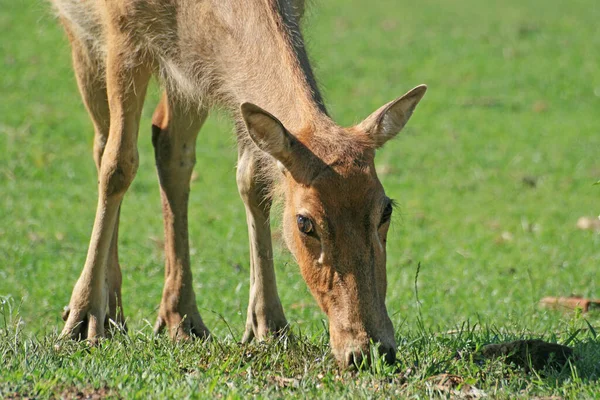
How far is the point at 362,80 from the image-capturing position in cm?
1656

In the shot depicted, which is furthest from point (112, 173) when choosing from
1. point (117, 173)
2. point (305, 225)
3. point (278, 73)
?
point (305, 225)

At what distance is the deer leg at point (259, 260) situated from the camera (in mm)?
6664

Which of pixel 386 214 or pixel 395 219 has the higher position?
pixel 386 214

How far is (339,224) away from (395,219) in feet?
11.8

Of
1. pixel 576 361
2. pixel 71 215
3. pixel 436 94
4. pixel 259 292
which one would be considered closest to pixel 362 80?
pixel 436 94

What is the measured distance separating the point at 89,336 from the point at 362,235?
2.37 metres

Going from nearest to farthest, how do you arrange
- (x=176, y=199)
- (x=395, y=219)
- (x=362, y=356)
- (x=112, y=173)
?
(x=362, y=356) → (x=112, y=173) → (x=176, y=199) → (x=395, y=219)

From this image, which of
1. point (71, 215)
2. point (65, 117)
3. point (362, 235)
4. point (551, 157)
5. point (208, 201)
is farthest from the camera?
point (65, 117)

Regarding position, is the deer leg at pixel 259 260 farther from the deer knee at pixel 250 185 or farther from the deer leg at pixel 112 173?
the deer leg at pixel 112 173

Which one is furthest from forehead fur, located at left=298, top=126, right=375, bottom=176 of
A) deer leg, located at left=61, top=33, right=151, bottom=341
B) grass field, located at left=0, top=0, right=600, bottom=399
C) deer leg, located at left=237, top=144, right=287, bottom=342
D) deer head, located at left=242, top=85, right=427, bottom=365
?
deer leg, located at left=61, top=33, right=151, bottom=341

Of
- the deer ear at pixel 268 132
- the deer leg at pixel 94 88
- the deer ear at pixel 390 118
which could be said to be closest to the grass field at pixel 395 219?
the deer leg at pixel 94 88

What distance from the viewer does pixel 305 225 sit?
499cm

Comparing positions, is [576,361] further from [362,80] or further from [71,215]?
[362,80]

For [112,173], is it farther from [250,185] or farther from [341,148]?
[341,148]
